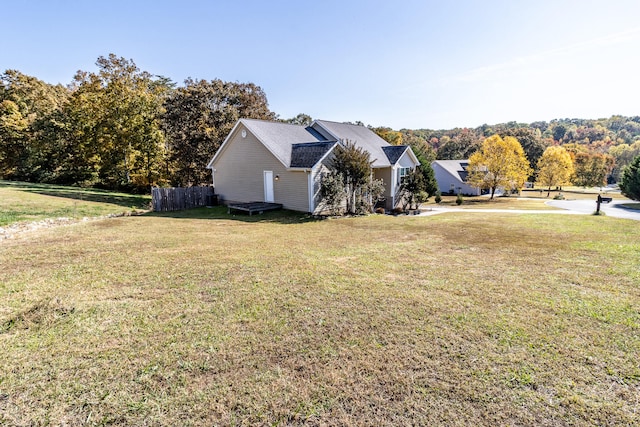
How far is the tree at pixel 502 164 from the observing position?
36.4m

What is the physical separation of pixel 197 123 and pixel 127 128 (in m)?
6.01

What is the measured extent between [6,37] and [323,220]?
22776mm

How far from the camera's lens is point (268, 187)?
20.0 m

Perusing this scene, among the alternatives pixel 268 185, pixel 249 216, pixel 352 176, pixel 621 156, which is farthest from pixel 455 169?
pixel 621 156

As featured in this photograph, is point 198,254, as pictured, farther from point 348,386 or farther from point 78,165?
point 78,165

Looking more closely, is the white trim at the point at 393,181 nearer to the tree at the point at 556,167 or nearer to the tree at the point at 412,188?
the tree at the point at 412,188

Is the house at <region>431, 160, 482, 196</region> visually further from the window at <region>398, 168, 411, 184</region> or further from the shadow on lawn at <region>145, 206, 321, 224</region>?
the shadow on lawn at <region>145, 206, 321, 224</region>

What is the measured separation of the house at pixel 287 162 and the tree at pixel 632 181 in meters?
23.0

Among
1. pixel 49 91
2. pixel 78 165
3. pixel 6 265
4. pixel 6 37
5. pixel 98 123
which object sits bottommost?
pixel 6 265

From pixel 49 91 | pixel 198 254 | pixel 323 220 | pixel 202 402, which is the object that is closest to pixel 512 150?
pixel 323 220

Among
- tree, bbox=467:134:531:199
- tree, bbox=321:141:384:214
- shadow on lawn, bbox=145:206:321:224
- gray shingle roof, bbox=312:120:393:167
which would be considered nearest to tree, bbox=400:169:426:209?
gray shingle roof, bbox=312:120:393:167

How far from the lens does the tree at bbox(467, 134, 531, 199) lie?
3638cm

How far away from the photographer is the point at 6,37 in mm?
19000

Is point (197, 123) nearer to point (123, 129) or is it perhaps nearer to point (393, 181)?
point (123, 129)
